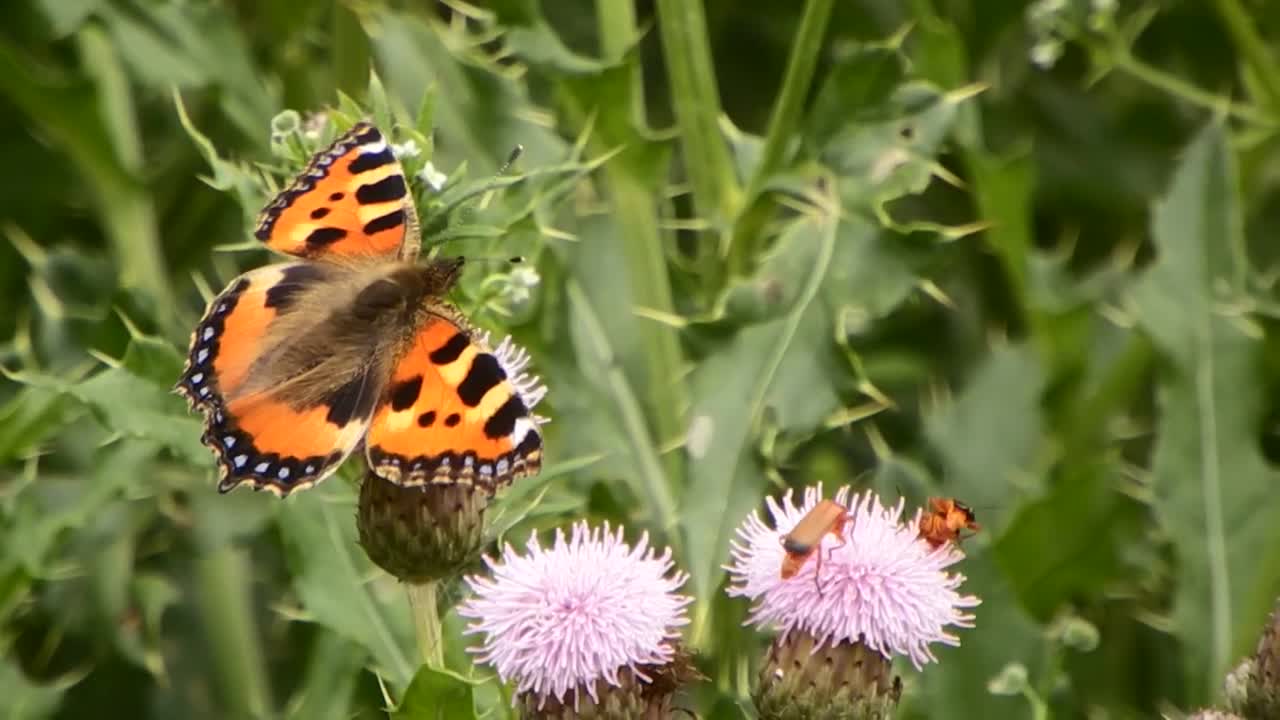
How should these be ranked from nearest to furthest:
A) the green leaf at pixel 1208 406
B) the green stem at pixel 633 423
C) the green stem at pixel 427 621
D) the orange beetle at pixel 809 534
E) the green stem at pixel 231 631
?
the orange beetle at pixel 809 534 < the green stem at pixel 427 621 < the green stem at pixel 633 423 < the green leaf at pixel 1208 406 < the green stem at pixel 231 631

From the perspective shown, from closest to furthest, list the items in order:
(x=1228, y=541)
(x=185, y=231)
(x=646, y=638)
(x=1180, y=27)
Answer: (x=646, y=638) → (x=1228, y=541) → (x=185, y=231) → (x=1180, y=27)

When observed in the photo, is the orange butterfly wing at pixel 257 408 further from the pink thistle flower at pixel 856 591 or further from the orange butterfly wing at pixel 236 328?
the pink thistle flower at pixel 856 591

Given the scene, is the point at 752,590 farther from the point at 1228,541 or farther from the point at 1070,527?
the point at 1228,541

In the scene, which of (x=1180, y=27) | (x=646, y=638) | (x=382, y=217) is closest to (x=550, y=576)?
(x=646, y=638)

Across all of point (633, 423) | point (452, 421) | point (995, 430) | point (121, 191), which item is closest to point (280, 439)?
point (452, 421)

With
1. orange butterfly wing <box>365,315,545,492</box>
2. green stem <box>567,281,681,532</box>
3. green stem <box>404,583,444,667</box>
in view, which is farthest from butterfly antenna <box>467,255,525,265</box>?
green stem <box>567,281,681,532</box>

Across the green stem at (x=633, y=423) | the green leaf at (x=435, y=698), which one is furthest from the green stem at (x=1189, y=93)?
the green leaf at (x=435, y=698)

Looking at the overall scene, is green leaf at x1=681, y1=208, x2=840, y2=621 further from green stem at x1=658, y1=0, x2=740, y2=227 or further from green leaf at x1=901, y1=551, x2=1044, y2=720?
green leaf at x1=901, y1=551, x2=1044, y2=720
